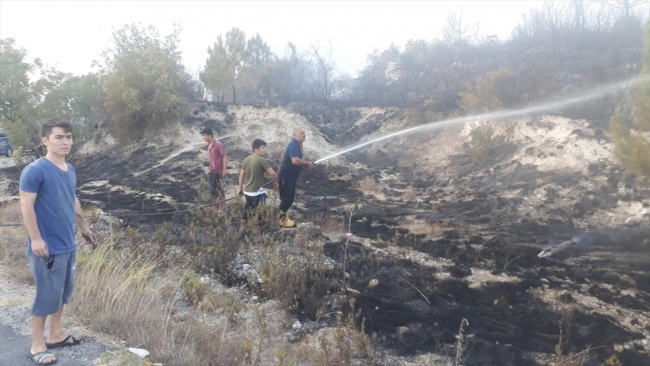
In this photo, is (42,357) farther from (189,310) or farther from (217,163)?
(217,163)

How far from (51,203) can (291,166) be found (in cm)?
461

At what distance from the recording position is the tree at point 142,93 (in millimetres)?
21594

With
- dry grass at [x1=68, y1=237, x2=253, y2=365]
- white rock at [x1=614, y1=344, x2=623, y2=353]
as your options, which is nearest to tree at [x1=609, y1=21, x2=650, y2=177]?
white rock at [x1=614, y1=344, x2=623, y2=353]

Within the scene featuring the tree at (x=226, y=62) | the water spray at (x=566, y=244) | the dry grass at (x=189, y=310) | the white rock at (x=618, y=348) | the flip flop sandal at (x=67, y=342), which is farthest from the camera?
the tree at (x=226, y=62)

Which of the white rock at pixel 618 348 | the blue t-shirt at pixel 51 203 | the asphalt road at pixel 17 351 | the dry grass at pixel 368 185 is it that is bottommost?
the white rock at pixel 618 348

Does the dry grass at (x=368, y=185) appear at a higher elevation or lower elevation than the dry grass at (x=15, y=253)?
lower

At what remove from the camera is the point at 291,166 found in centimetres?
757

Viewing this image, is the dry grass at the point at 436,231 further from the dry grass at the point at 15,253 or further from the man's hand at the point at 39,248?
the man's hand at the point at 39,248

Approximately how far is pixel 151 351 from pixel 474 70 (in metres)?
21.1

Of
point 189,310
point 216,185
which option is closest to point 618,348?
point 189,310

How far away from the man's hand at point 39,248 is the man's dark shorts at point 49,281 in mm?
72

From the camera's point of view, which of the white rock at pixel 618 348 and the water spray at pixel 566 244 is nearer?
the white rock at pixel 618 348

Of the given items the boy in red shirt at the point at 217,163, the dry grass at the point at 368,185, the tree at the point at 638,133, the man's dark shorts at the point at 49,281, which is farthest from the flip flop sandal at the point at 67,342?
the dry grass at the point at 368,185

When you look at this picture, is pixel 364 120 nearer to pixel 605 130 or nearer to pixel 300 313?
pixel 605 130
